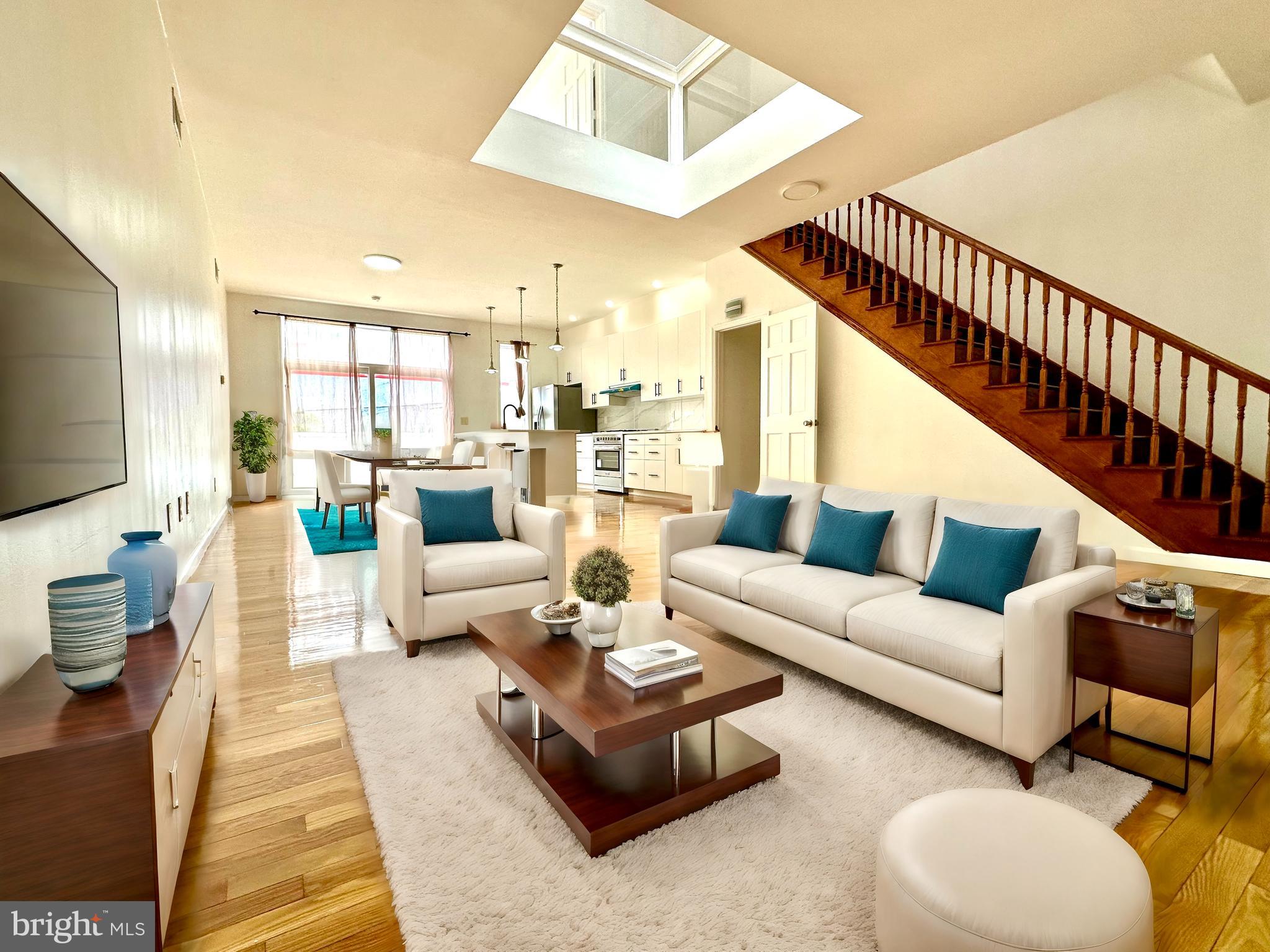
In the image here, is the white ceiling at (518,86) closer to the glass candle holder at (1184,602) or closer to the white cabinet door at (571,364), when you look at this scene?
the glass candle holder at (1184,602)

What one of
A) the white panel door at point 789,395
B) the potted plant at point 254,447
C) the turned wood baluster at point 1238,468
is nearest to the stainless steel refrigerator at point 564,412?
the potted plant at point 254,447

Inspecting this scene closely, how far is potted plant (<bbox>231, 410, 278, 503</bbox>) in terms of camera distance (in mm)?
8047

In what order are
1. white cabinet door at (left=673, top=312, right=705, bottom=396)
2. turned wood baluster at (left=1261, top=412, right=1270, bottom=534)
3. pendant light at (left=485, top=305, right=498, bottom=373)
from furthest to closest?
pendant light at (left=485, top=305, right=498, bottom=373) < white cabinet door at (left=673, top=312, right=705, bottom=396) < turned wood baluster at (left=1261, top=412, right=1270, bottom=534)

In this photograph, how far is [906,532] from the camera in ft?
8.58

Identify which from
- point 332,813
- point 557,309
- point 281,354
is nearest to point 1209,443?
point 332,813

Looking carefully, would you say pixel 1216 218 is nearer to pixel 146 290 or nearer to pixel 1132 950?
pixel 1132 950

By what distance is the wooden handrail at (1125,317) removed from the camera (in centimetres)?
348

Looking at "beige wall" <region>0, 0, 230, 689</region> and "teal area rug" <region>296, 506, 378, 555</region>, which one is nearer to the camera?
"beige wall" <region>0, 0, 230, 689</region>

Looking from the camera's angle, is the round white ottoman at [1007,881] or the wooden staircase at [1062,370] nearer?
the round white ottoman at [1007,881]

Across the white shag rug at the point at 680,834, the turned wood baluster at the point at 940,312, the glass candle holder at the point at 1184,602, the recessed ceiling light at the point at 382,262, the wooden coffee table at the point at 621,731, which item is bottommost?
the white shag rug at the point at 680,834

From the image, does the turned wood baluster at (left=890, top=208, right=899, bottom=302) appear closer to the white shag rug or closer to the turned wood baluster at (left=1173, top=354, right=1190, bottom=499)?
the turned wood baluster at (left=1173, top=354, right=1190, bottom=499)

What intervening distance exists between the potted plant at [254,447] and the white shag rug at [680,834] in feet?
23.7

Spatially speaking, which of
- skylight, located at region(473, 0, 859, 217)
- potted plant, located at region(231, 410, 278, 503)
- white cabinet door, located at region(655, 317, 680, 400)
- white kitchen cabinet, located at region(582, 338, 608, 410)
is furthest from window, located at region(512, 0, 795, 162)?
potted plant, located at region(231, 410, 278, 503)

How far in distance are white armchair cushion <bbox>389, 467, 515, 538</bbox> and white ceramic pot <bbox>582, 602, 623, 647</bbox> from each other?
5.15ft
